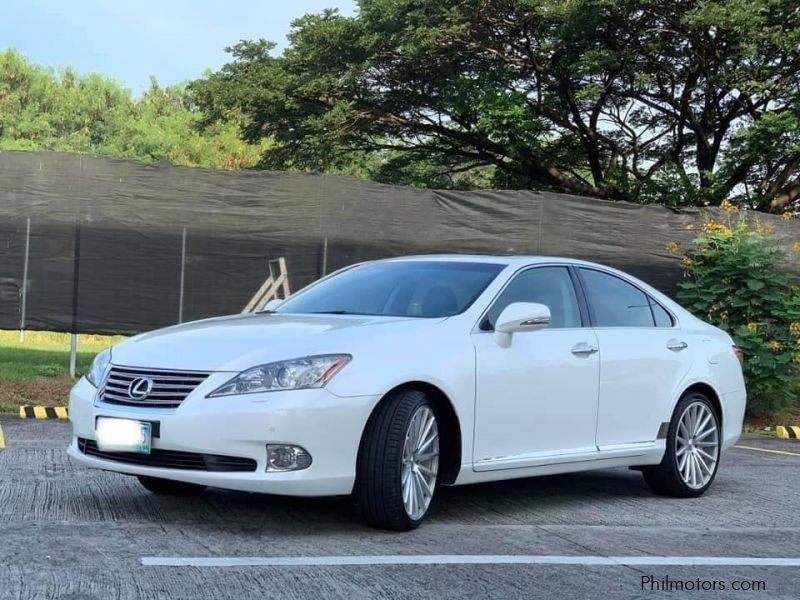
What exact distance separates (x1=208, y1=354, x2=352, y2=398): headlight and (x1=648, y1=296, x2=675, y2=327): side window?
300 cm

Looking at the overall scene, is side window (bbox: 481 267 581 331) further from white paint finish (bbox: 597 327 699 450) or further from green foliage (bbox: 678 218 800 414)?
green foliage (bbox: 678 218 800 414)

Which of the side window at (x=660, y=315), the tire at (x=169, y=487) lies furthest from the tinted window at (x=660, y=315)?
the tire at (x=169, y=487)

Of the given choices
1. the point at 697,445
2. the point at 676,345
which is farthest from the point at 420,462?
the point at 697,445

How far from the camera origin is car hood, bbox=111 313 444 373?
18.3 ft

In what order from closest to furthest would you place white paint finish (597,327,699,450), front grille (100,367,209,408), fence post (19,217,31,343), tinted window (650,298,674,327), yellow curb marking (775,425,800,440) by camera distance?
front grille (100,367,209,408), white paint finish (597,327,699,450), tinted window (650,298,674,327), fence post (19,217,31,343), yellow curb marking (775,425,800,440)

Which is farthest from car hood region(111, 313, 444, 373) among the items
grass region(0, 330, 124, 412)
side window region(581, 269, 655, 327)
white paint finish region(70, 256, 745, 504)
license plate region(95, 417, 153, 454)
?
grass region(0, 330, 124, 412)

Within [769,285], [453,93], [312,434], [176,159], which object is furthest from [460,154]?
[176,159]

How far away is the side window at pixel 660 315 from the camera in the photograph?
7.79 m

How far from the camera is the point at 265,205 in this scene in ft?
43.0

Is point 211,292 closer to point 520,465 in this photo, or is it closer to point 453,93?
point 520,465

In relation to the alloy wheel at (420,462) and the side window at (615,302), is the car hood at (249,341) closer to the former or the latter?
the alloy wheel at (420,462)

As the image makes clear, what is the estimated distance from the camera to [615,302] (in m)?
7.53

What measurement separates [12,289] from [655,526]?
816 centimetres

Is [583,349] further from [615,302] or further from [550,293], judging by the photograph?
[615,302]
